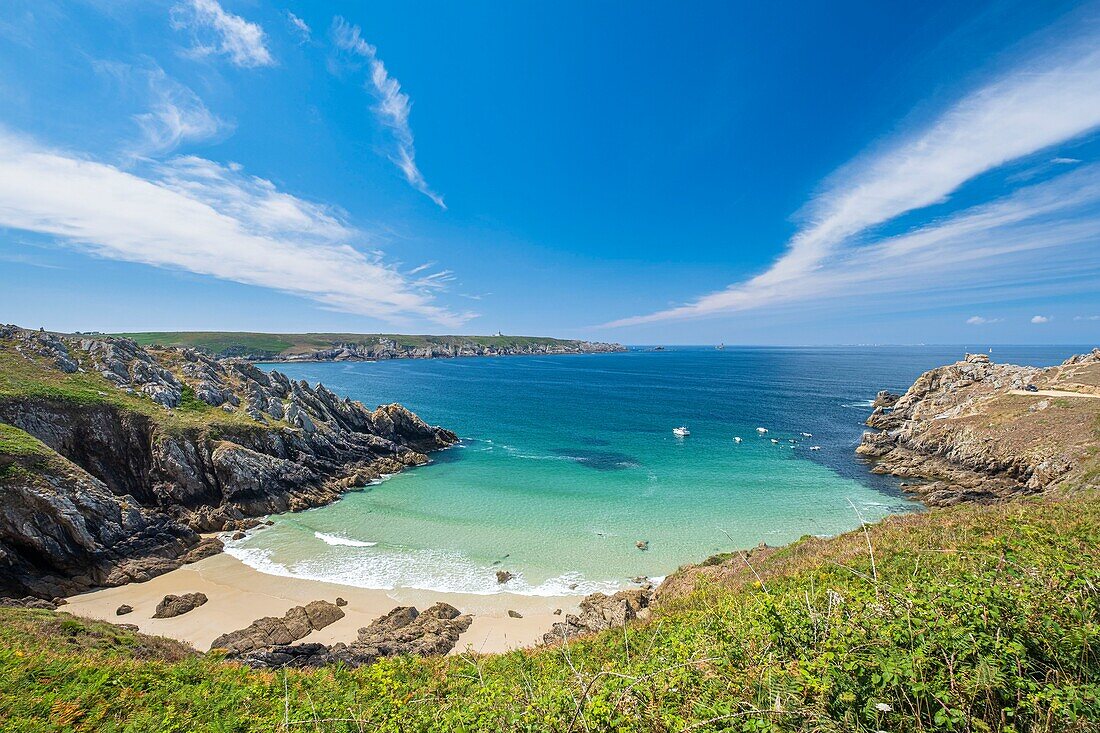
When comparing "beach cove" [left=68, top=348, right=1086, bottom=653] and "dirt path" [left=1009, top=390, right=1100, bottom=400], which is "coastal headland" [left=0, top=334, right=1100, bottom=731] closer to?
"beach cove" [left=68, top=348, right=1086, bottom=653]

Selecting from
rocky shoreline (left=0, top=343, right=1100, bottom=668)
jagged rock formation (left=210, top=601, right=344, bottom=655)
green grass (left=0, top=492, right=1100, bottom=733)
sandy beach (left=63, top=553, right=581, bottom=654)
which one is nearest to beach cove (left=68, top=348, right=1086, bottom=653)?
sandy beach (left=63, top=553, right=581, bottom=654)

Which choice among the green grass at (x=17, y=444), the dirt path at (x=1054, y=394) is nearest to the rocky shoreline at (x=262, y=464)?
the dirt path at (x=1054, y=394)

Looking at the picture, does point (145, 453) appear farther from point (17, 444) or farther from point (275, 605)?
point (275, 605)

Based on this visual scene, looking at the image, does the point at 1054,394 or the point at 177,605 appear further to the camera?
the point at 1054,394

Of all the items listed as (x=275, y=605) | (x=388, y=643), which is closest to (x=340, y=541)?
(x=275, y=605)

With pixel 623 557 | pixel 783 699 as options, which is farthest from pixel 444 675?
pixel 623 557

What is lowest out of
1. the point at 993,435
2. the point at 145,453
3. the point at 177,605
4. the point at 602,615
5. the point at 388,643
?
the point at 177,605
